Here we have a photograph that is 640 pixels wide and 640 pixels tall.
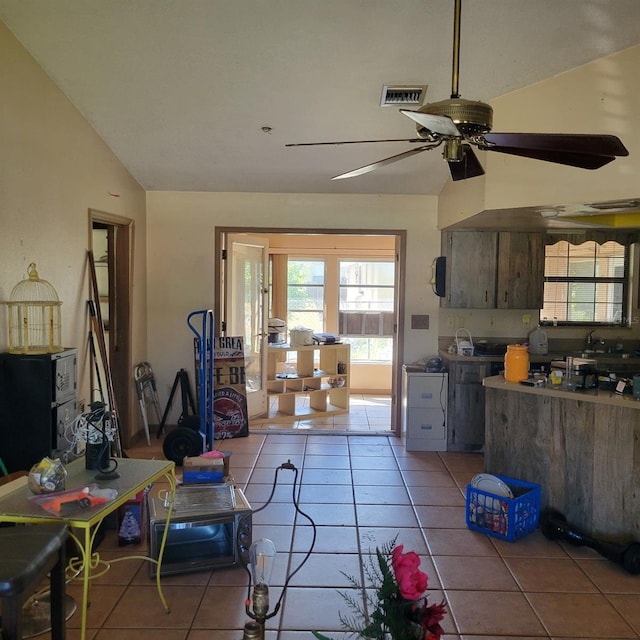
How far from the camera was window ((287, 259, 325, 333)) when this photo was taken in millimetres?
7668

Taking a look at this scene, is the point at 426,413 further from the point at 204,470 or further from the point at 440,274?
the point at 204,470

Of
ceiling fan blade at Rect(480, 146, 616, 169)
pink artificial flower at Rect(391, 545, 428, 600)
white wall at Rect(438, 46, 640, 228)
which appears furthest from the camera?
white wall at Rect(438, 46, 640, 228)

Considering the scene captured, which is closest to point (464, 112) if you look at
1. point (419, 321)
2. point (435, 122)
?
point (435, 122)

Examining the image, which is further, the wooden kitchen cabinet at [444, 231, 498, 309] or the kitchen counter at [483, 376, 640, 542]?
the wooden kitchen cabinet at [444, 231, 498, 309]

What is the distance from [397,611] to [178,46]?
10.2 feet

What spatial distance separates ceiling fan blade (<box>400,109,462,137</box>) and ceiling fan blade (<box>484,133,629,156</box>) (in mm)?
181

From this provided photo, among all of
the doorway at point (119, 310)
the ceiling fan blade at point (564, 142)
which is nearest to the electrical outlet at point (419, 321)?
the doorway at point (119, 310)

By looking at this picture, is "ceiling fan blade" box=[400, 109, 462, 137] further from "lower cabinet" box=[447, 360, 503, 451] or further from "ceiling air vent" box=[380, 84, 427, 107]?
"lower cabinet" box=[447, 360, 503, 451]

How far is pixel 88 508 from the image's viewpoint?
2.09m

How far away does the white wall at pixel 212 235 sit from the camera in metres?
5.32

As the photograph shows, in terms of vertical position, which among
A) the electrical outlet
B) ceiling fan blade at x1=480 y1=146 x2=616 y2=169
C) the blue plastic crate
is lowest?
the blue plastic crate

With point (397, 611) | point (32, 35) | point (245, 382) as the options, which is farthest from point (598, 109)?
point (245, 382)

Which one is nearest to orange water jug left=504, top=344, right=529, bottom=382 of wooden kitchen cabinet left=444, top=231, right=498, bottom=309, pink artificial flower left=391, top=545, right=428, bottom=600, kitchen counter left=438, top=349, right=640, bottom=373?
kitchen counter left=438, top=349, right=640, bottom=373

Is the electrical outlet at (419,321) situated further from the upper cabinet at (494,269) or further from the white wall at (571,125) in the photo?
the white wall at (571,125)
